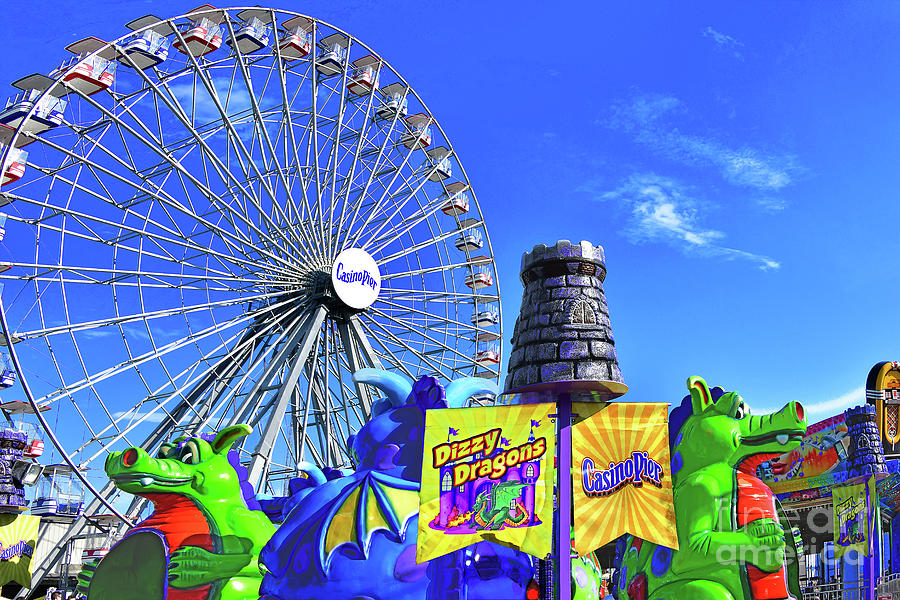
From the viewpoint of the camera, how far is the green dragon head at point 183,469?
786 cm

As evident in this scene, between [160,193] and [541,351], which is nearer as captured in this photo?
[541,351]

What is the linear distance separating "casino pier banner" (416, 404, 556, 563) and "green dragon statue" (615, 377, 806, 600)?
3.97 feet

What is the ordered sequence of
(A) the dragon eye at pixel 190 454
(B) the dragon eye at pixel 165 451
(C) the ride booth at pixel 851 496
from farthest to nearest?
(C) the ride booth at pixel 851 496 → (B) the dragon eye at pixel 165 451 → (A) the dragon eye at pixel 190 454

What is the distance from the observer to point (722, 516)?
6750 millimetres

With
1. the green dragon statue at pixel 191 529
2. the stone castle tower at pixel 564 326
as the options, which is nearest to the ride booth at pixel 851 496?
the stone castle tower at pixel 564 326

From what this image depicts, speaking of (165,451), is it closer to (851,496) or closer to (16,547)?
(851,496)

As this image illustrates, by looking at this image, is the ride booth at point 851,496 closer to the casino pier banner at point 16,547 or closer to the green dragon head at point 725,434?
the green dragon head at point 725,434

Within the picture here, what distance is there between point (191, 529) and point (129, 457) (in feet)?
2.79

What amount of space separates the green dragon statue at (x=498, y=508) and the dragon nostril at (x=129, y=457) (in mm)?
3298

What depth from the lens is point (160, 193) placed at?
1814 cm

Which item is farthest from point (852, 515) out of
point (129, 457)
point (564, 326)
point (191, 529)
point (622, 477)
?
point (129, 457)

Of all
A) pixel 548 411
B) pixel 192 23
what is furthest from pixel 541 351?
pixel 192 23

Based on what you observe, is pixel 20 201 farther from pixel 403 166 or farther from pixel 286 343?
pixel 403 166

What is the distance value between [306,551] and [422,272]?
1631 centimetres
